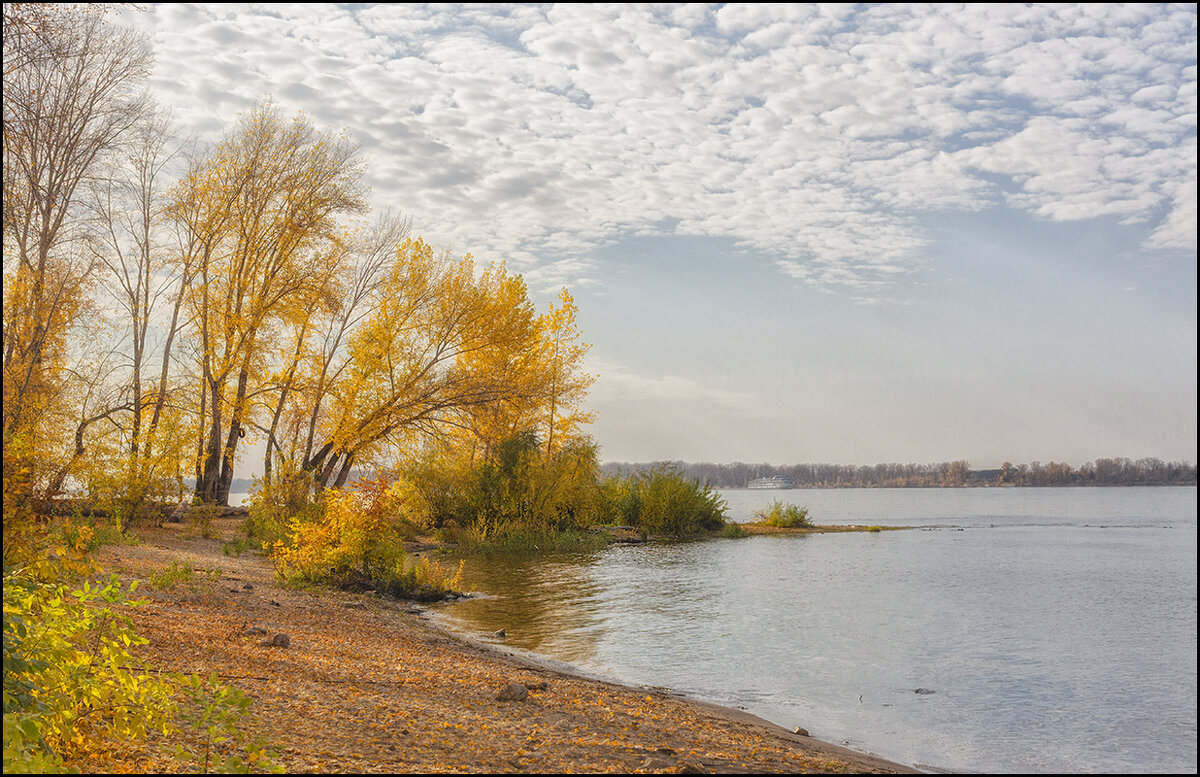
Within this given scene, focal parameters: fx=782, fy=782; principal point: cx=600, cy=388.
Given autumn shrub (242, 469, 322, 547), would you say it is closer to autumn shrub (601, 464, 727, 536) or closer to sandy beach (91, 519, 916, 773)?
sandy beach (91, 519, 916, 773)

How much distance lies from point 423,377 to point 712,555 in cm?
Result: 1061

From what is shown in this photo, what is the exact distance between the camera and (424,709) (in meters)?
5.48

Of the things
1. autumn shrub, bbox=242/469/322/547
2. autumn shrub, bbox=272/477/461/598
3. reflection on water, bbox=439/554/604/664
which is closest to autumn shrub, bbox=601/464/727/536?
reflection on water, bbox=439/554/604/664

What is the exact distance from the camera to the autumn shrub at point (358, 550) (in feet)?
44.5

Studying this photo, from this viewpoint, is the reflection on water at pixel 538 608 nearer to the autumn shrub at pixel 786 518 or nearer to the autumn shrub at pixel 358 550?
the autumn shrub at pixel 358 550

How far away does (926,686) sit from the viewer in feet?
27.8

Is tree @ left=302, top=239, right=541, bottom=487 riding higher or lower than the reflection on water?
higher

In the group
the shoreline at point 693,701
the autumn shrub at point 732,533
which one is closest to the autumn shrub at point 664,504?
the autumn shrub at point 732,533

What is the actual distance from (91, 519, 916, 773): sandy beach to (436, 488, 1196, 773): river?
1.23 metres

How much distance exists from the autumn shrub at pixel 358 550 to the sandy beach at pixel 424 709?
3.81 m

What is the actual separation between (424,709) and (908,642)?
768 centimetres

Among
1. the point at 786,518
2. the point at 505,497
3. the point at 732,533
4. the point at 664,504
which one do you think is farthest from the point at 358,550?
the point at 786,518

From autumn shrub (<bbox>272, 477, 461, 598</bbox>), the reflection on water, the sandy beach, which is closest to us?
the sandy beach

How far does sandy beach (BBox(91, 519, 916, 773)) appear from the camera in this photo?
14.4ft
